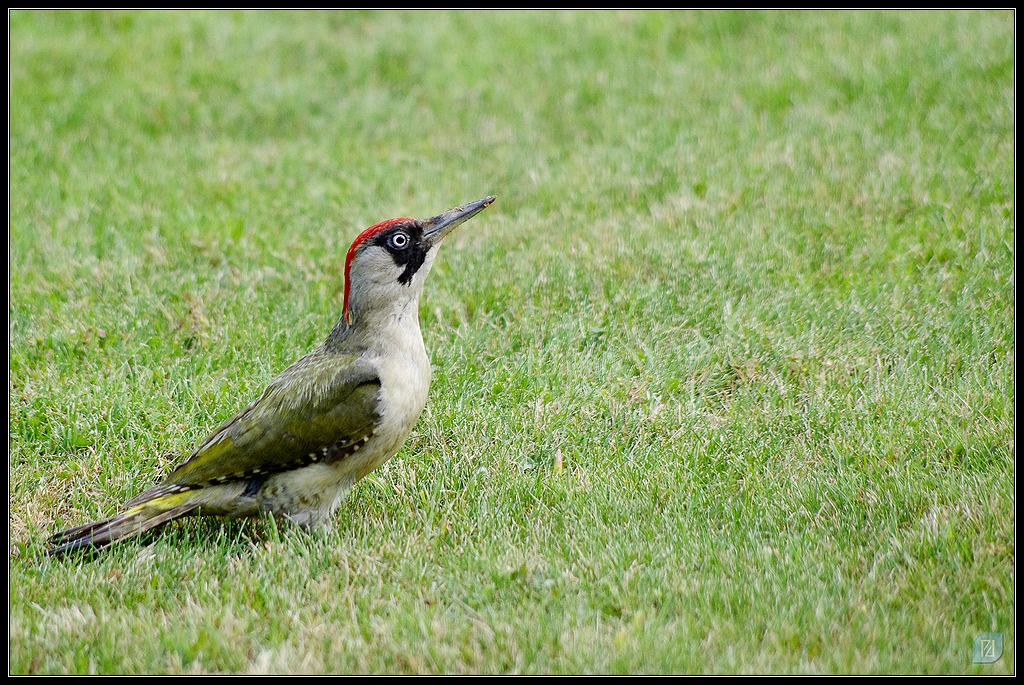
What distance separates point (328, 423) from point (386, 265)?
770mm

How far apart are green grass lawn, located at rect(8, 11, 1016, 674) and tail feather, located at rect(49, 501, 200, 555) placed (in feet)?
0.30

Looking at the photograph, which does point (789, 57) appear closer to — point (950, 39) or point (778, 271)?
point (950, 39)

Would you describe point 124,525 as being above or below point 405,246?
below

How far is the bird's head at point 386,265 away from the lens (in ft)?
16.2

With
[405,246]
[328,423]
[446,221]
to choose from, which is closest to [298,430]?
[328,423]

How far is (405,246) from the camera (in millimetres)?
4961

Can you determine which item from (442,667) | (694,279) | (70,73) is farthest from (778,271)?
(70,73)

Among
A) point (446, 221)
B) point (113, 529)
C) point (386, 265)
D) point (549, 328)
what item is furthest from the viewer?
point (549, 328)

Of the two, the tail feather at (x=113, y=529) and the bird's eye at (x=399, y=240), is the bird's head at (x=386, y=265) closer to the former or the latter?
the bird's eye at (x=399, y=240)

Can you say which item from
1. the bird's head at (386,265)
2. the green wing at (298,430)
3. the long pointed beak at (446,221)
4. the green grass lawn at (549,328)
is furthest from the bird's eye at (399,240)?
the green grass lawn at (549,328)

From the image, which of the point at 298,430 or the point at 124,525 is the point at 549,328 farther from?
the point at 124,525

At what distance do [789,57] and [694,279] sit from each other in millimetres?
3681

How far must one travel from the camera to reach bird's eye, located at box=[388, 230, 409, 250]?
4.93 meters

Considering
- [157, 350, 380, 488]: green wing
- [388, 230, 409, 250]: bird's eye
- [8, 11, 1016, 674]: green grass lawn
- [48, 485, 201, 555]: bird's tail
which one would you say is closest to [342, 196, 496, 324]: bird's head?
[388, 230, 409, 250]: bird's eye
